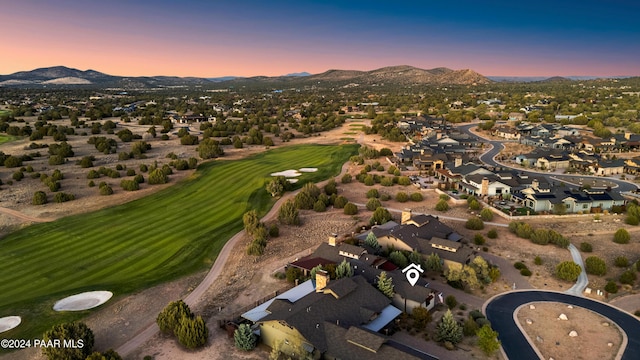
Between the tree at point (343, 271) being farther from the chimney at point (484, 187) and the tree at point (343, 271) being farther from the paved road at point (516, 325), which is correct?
the chimney at point (484, 187)

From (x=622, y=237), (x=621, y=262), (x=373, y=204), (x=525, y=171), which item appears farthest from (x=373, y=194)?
(x=525, y=171)

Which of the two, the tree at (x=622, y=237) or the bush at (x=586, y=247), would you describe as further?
the tree at (x=622, y=237)

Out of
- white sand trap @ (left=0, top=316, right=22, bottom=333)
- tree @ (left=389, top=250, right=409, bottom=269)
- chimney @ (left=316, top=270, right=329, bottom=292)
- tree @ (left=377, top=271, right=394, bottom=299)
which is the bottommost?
white sand trap @ (left=0, top=316, right=22, bottom=333)

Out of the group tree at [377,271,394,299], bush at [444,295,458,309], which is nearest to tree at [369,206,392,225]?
bush at [444,295,458,309]

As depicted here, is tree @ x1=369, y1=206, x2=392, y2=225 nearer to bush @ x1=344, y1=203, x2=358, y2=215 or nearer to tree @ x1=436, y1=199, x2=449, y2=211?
bush @ x1=344, y1=203, x2=358, y2=215

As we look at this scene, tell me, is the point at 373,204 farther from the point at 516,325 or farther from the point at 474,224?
the point at 516,325

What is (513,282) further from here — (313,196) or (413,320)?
(313,196)

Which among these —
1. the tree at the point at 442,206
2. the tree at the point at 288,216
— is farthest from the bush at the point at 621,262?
the tree at the point at 288,216
